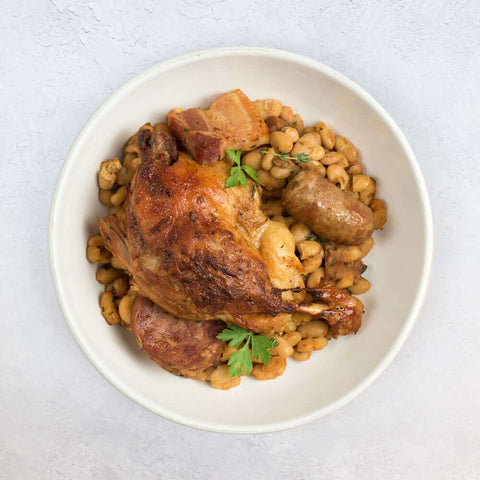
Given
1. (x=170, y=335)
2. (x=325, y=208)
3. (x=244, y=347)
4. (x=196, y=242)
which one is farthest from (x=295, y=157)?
(x=170, y=335)

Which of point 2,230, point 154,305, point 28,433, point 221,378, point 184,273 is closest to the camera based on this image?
point 184,273

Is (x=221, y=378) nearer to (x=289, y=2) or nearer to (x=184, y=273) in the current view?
(x=184, y=273)

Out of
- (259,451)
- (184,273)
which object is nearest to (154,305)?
(184,273)

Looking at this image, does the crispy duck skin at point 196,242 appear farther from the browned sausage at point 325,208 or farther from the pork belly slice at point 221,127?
the browned sausage at point 325,208

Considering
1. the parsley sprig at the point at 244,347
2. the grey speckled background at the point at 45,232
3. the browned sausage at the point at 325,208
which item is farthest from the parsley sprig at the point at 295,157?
the parsley sprig at the point at 244,347

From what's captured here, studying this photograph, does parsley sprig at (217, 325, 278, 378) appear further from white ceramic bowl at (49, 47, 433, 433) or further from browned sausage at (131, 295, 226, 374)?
white ceramic bowl at (49, 47, 433, 433)

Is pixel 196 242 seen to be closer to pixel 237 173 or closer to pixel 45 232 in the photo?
pixel 237 173

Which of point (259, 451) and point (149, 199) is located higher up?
point (149, 199)
